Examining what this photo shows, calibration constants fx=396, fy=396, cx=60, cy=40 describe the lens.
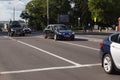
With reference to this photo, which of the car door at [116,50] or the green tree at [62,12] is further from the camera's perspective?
the green tree at [62,12]

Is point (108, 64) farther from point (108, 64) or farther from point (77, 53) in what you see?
point (77, 53)

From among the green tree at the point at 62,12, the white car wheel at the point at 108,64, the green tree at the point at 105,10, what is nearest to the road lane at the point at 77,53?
the white car wheel at the point at 108,64

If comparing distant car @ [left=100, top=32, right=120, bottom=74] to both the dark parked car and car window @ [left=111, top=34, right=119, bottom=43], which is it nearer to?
car window @ [left=111, top=34, right=119, bottom=43]

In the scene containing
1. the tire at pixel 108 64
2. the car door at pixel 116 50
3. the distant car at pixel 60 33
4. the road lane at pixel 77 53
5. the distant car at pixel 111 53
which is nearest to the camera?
the car door at pixel 116 50

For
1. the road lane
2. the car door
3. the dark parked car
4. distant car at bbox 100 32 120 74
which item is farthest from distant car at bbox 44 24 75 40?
the car door

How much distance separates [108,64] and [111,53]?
1.70ft

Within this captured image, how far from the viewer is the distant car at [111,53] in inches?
459

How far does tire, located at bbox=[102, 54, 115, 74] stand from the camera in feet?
39.5

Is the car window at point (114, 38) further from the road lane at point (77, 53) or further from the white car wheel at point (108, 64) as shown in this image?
the road lane at point (77, 53)

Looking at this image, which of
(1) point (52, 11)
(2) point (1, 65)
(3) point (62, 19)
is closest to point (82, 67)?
(2) point (1, 65)

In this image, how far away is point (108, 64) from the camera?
40.4 ft

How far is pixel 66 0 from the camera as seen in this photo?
414 ft

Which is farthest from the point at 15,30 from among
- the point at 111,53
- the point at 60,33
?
the point at 111,53

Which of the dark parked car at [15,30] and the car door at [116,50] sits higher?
the car door at [116,50]
